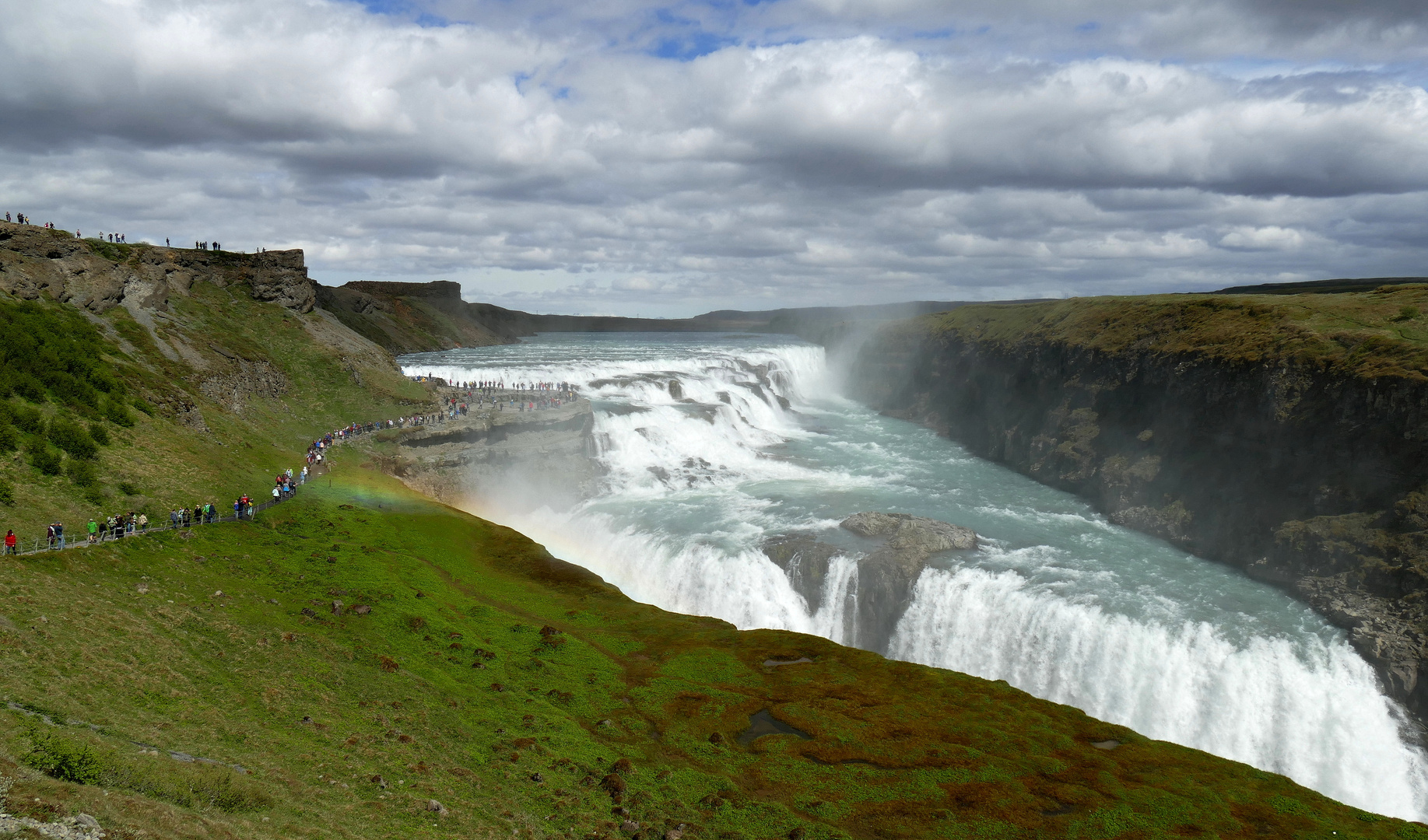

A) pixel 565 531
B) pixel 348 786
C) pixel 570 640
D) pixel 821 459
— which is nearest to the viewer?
pixel 348 786

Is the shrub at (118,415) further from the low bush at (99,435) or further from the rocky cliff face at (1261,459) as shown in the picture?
the rocky cliff face at (1261,459)

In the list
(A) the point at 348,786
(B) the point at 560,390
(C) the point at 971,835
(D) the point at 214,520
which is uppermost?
(B) the point at 560,390

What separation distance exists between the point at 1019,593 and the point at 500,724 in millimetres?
29729

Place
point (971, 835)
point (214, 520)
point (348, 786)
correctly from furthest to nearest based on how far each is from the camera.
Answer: point (214, 520), point (971, 835), point (348, 786)

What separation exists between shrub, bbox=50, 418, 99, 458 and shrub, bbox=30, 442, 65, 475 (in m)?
1.19

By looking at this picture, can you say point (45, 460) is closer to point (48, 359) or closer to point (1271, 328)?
point (48, 359)

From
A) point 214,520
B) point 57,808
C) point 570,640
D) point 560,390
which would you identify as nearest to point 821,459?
point 560,390

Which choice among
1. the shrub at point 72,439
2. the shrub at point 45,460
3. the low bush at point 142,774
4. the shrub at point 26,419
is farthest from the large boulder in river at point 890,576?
the shrub at point 26,419

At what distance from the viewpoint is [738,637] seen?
38.4 meters

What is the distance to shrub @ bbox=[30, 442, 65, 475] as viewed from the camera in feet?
115

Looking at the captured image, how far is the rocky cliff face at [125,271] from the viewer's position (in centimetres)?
5259

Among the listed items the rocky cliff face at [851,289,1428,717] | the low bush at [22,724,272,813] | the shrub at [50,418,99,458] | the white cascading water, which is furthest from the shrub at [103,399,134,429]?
the rocky cliff face at [851,289,1428,717]

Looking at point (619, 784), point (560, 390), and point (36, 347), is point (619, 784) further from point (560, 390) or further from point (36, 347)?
point (560, 390)

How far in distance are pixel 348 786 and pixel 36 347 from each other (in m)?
40.0
